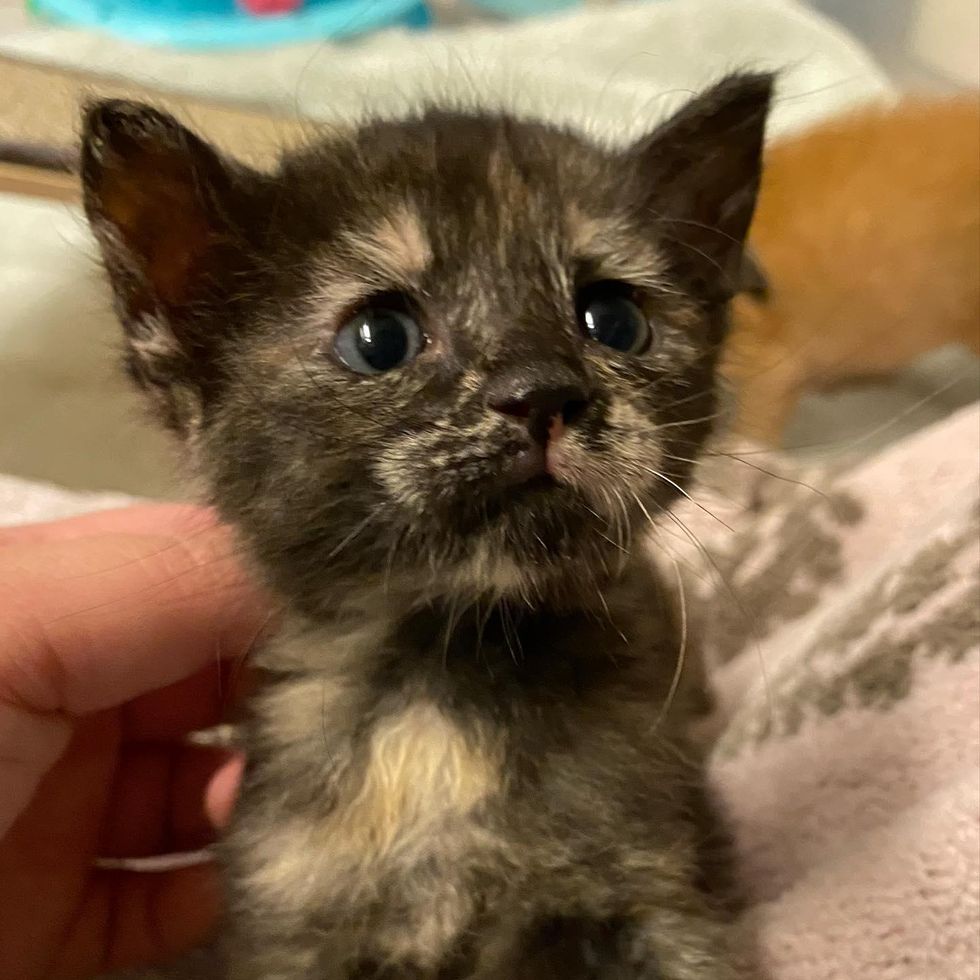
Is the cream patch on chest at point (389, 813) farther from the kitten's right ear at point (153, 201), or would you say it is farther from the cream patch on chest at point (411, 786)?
the kitten's right ear at point (153, 201)

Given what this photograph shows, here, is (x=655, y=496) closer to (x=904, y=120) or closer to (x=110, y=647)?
(x=110, y=647)

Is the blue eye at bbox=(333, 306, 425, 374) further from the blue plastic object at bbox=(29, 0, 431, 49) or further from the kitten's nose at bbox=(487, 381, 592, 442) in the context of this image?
the blue plastic object at bbox=(29, 0, 431, 49)

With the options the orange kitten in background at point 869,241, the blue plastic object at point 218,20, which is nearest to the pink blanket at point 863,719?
the orange kitten in background at point 869,241

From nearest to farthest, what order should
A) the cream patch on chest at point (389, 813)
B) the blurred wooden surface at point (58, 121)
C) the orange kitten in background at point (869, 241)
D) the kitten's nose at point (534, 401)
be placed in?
the kitten's nose at point (534, 401) < the cream patch on chest at point (389, 813) < the blurred wooden surface at point (58, 121) < the orange kitten in background at point (869, 241)

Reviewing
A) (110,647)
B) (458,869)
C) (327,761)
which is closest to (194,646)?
(110,647)

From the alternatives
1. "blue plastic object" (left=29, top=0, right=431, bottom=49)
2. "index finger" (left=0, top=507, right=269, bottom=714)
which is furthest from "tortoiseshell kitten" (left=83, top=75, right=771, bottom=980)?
"blue plastic object" (left=29, top=0, right=431, bottom=49)

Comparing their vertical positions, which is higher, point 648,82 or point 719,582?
point 648,82

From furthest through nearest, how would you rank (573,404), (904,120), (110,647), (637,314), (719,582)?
(904,120), (719,582), (110,647), (637,314), (573,404)

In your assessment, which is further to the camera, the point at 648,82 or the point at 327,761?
the point at 648,82

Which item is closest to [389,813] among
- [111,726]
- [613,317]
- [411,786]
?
[411,786]
